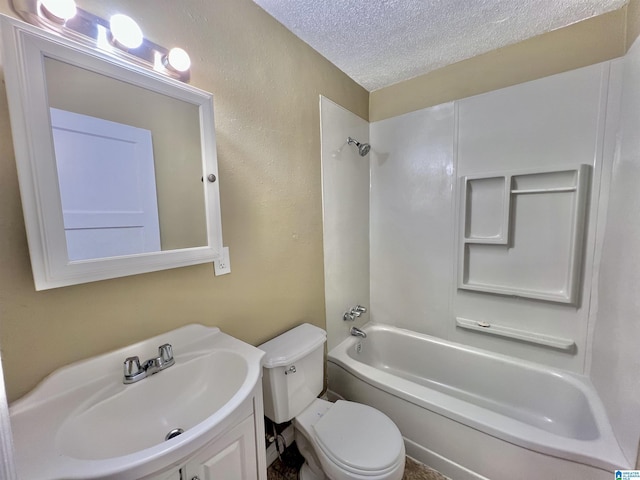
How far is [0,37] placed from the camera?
0.63 metres

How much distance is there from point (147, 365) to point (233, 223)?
0.63 metres

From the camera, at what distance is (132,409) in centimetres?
81

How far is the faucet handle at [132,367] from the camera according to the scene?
2.71 feet

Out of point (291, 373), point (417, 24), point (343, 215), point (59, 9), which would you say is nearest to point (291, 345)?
point (291, 373)

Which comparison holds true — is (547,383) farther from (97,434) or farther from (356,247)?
(97,434)

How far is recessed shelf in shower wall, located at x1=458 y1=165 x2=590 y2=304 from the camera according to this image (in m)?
1.48

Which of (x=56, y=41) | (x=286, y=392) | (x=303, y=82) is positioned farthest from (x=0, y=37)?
(x=286, y=392)

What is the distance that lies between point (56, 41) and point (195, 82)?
42 cm

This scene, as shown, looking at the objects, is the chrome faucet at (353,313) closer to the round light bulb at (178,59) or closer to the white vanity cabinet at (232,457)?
the white vanity cabinet at (232,457)

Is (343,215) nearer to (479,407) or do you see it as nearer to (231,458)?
(479,407)

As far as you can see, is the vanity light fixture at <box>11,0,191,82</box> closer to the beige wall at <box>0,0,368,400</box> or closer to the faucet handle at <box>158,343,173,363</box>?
the beige wall at <box>0,0,368,400</box>

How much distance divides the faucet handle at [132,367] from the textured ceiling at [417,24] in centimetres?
166

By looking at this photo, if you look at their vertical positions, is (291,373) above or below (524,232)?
below

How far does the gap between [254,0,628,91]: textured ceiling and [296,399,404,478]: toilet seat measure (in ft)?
6.79
